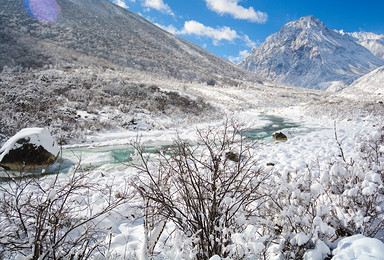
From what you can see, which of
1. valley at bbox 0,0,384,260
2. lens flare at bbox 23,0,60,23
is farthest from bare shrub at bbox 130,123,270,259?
lens flare at bbox 23,0,60,23

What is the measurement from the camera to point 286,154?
25.6 feet

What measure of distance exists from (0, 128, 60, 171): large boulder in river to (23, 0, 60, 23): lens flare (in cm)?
4927

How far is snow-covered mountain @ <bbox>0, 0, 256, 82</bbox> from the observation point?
25666 millimetres

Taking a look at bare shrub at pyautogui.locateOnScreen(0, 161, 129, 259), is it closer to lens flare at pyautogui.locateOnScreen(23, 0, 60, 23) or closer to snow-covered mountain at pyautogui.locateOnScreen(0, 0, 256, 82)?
snow-covered mountain at pyautogui.locateOnScreen(0, 0, 256, 82)

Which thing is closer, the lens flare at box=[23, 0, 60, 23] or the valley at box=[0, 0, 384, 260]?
the valley at box=[0, 0, 384, 260]

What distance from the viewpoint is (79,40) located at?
38.7 metres

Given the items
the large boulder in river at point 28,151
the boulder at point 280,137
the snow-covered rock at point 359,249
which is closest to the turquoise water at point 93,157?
the large boulder in river at point 28,151

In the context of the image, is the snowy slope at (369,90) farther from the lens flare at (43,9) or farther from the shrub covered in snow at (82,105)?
the lens flare at (43,9)

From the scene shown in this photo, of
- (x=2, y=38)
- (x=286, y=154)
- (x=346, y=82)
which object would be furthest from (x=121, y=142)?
A: (x=346, y=82)

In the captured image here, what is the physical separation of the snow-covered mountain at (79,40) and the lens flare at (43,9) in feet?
0.70

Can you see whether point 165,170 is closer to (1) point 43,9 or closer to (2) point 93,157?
(2) point 93,157

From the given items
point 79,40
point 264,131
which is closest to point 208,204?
point 264,131

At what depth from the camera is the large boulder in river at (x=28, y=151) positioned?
6180 mm

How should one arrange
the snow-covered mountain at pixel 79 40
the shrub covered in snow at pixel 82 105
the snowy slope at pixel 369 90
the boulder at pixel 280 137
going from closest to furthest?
the shrub covered in snow at pixel 82 105, the boulder at pixel 280 137, the snow-covered mountain at pixel 79 40, the snowy slope at pixel 369 90
